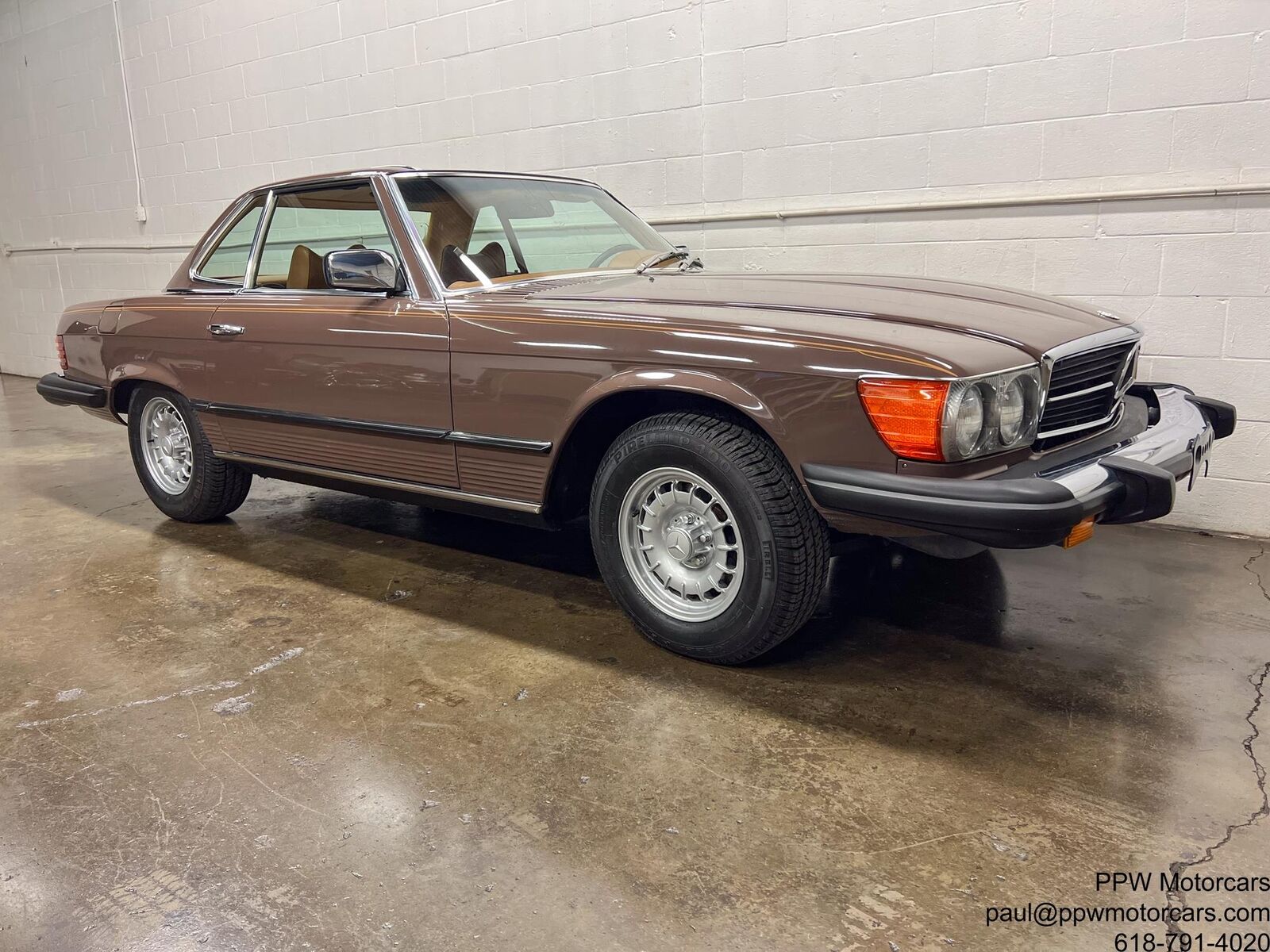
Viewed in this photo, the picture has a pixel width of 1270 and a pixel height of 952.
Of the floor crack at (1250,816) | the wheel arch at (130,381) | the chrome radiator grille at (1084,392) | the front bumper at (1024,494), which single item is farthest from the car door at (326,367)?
the floor crack at (1250,816)

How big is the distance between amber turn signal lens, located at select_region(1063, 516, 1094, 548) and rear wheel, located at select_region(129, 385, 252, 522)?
11.8 ft

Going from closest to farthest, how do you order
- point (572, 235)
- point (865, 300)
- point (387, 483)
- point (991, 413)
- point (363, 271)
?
1. point (991, 413)
2. point (865, 300)
3. point (363, 271)
4. point (387, 483)
5. point (572, 235)

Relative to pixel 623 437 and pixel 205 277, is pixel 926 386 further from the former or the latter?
pixel 205 277

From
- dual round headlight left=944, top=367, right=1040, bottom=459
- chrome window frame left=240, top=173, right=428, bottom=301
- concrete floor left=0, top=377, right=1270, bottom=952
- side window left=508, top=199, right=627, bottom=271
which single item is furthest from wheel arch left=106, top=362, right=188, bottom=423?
dual round headlight left=944, top=367, right=1040, bottom=459

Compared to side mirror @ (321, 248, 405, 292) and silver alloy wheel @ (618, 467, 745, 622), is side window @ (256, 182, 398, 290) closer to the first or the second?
side mirror @ (321, 248, 405, 292)

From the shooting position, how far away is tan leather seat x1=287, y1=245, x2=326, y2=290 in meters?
3.75

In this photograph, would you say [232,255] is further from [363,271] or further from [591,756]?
[591,756]

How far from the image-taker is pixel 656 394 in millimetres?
2752

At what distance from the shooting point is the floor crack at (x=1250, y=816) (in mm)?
1751

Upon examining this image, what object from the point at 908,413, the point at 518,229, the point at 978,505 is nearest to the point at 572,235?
the point at 518,229

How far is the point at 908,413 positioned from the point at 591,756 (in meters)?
1.20

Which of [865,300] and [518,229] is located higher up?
[518,229]

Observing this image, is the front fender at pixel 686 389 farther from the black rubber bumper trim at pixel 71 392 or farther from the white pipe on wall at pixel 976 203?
the black rubber bumper trim at pixel 71 392

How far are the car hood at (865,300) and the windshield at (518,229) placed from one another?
216 mm
